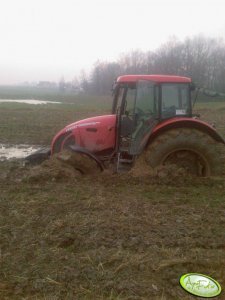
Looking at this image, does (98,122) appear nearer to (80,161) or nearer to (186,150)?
(80,161)

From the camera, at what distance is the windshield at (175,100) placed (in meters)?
7.05

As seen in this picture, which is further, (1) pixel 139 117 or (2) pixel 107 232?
(1) pixel 139 117

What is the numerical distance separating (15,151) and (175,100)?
6.37 meters

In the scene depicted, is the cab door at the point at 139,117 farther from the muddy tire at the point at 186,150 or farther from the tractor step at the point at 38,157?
the tractor step at the point at 38,157

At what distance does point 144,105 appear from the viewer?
7.22 m

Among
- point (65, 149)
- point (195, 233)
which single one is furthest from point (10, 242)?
point (65, 149)

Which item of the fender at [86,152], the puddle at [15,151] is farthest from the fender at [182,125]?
the puddle at [15,151]

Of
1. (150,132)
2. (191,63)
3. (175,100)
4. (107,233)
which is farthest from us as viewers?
(191,63)

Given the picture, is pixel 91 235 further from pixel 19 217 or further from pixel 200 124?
pixel 200 124

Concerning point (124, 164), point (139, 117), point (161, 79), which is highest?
point (161, 79)

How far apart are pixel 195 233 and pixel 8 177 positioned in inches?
169

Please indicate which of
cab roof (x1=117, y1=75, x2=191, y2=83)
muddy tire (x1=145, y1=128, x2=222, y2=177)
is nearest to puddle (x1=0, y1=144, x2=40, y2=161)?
cab roof (x1=117, y1=75, x2=191, y2=83)

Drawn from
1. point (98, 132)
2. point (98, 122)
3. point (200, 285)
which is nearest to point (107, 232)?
point (200, 285)

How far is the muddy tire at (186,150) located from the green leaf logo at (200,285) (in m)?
3.22
